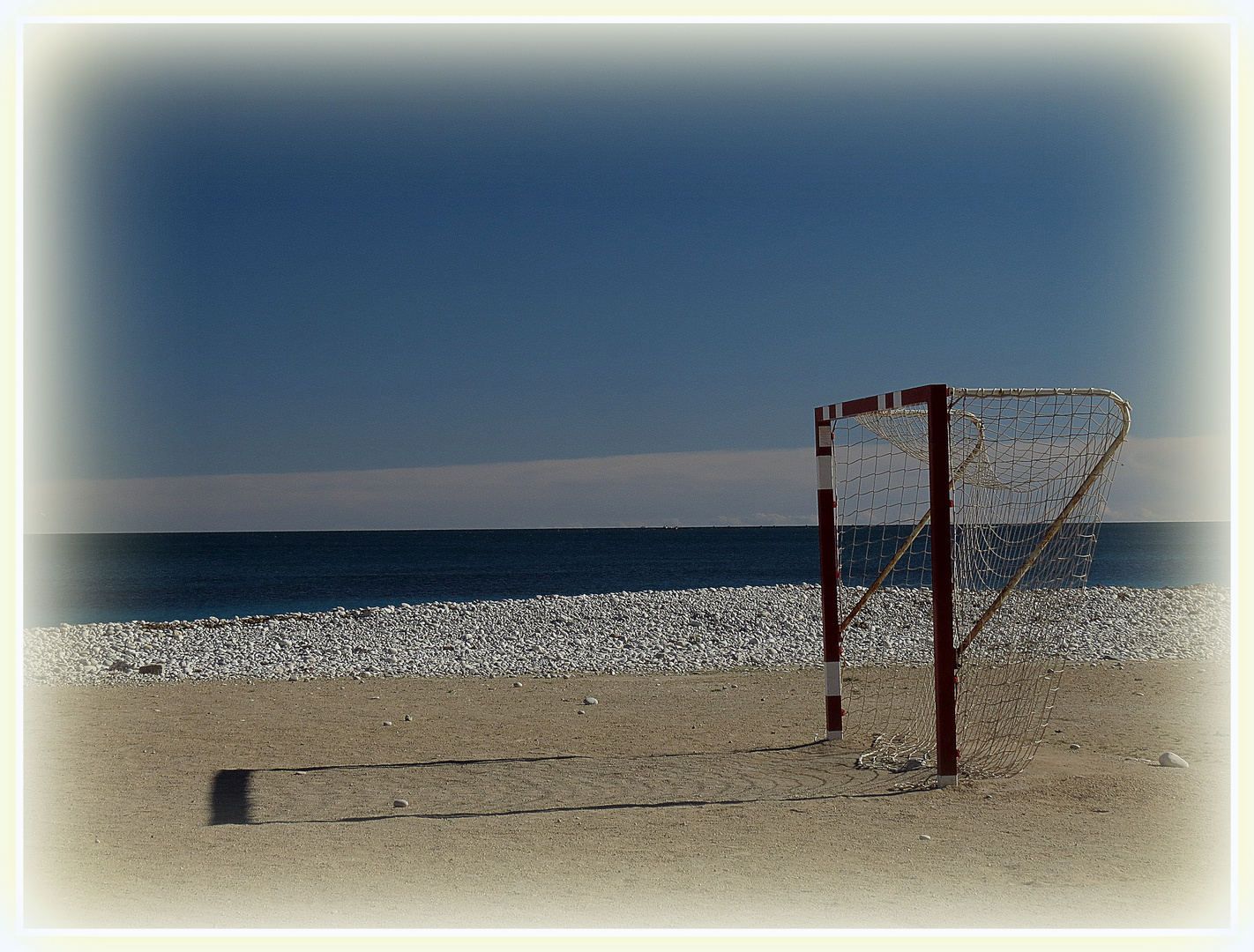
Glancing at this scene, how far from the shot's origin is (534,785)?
25.3 ft

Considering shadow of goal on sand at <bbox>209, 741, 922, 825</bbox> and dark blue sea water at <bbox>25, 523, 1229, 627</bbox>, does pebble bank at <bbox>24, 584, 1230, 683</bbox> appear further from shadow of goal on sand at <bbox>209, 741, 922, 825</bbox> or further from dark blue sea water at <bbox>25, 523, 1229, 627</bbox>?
dark blue sea water at <bbox>25, 523, 1229, 627</bbox>

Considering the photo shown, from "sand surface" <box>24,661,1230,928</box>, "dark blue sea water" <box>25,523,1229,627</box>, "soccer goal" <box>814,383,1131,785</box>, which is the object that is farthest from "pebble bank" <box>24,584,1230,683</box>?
"dark blue sea water" <box>25,523,1229,627</box>

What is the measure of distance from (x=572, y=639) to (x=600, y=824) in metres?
11.0

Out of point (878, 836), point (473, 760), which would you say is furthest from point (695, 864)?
point (473, 760)

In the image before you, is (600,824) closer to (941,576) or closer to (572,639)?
(941,576)

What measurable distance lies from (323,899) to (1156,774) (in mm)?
6218

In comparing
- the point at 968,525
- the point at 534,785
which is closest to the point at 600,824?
the point at 534,785

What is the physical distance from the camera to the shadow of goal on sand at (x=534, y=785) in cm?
707

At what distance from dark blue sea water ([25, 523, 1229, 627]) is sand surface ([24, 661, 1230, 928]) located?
29646 millimetres

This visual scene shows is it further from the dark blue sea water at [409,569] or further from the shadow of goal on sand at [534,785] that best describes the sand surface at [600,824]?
the dark blue sea water at [409,569]

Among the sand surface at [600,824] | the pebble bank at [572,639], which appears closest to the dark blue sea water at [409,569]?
the pebble bank at [572,639]

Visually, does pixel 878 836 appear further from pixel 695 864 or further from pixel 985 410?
pixel 985 410

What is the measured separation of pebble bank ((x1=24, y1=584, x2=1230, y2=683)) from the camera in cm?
1470

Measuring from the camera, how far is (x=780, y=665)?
14.6 meters
